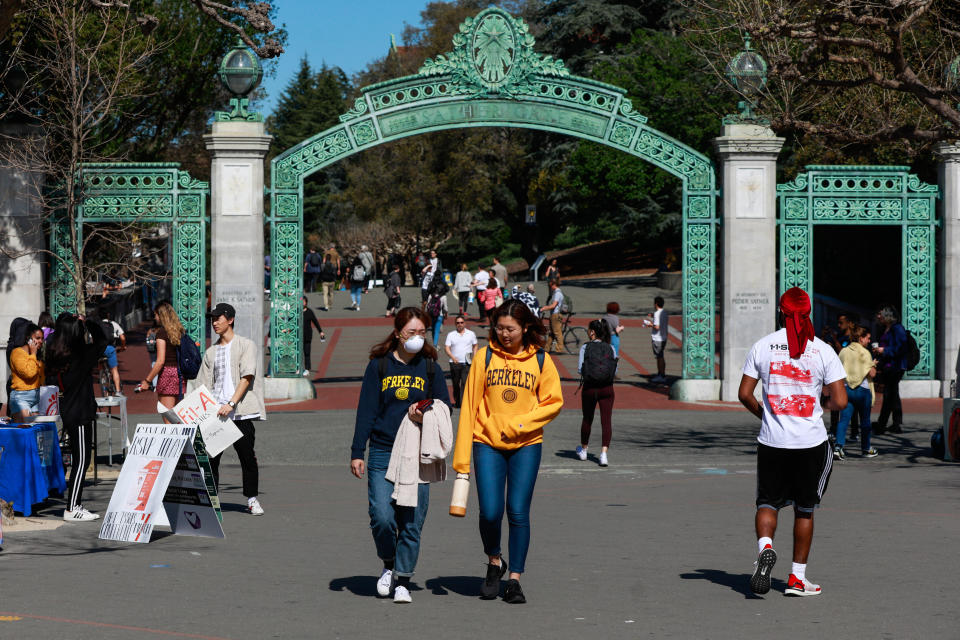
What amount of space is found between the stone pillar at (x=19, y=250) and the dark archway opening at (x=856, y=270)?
540 inches

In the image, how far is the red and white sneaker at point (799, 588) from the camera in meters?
7.27

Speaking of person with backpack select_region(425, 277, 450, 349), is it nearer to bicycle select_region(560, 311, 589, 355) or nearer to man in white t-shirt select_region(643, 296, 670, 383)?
bicycle select_region(560, 311, 589, 355)

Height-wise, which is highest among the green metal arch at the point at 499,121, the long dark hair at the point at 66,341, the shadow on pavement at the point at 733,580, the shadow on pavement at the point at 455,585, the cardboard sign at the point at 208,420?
the green metal arch at the point at 499,121

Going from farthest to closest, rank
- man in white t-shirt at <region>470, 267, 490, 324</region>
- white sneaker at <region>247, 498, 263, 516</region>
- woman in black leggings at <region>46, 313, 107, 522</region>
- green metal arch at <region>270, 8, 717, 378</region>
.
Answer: man in white t-shirt at <region>470, 267, 490, 324</region>, green metal arch at <region>270, 8, 717, 378</region>, white sneaker at <region>247, 498, 263, 516</region>, woman in black leggings at <region>46, 313, 107, 522</region>

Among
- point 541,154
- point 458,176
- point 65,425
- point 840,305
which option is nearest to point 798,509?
point 65,425

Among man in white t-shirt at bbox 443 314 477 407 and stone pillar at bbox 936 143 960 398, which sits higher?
stone pillar at bbox 936 143 960 398

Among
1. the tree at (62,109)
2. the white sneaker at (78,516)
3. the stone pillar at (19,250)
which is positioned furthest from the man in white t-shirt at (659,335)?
the white sneaker at (78,516)

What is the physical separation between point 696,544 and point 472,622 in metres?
2.82

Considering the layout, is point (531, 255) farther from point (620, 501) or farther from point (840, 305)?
point (620, 501)

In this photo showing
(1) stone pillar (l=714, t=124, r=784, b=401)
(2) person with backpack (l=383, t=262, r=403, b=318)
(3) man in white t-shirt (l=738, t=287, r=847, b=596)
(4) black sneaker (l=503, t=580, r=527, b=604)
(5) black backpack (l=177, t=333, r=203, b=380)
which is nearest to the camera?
(4) black sneaker (l=503, t=580, r=527, b=604)

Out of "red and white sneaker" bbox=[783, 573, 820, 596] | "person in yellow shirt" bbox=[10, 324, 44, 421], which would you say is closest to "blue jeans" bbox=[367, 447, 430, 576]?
"red and white sneaker" bbox=[783, 573, 820, 596]

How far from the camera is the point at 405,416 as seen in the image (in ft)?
23.9

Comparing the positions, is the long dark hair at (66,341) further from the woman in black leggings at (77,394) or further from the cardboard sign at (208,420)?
the cardboard sign at (208,420)

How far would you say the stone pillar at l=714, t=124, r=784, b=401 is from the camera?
61.2 feet
